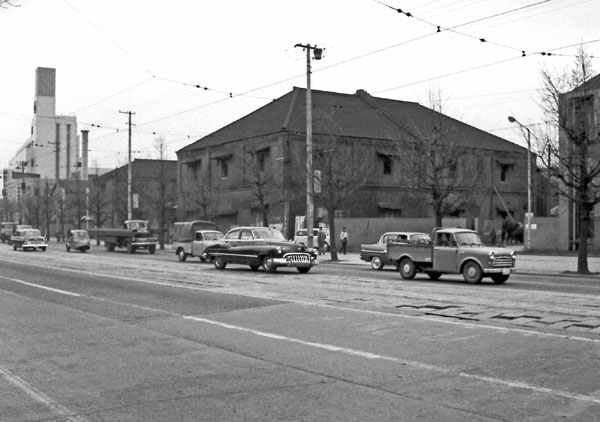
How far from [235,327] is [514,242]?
4701 cm

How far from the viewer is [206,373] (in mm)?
8531

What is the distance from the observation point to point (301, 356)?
376 inches

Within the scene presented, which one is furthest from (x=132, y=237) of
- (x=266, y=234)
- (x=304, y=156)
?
(x=266, y=234)

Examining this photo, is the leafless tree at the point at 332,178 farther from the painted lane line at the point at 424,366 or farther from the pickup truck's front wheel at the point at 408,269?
the painted lane line at the point at 424,366

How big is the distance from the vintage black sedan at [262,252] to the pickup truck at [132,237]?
20.9 m

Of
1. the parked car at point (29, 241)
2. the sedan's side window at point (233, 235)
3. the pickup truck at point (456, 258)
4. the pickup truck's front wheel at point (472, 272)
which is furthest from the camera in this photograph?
the parked car at point (29, 241)

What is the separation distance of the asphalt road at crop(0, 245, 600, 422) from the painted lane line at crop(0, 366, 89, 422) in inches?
1.2

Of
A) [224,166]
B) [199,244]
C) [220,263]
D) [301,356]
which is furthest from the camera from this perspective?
[224,166]

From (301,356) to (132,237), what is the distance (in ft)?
131

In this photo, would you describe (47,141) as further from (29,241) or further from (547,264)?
(547,264)

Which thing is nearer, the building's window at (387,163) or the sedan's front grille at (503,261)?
the sedan's front grille at (503,261)

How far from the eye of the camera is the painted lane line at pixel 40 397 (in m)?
6.67

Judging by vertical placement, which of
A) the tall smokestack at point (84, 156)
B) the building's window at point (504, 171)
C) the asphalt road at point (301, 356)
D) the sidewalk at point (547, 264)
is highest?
the tall smokestack at point (84, 156)

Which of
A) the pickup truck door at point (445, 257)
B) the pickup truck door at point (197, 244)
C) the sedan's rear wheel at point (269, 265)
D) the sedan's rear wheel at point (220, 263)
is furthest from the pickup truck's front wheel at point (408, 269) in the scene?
the pickup truck door at point (197, 244)
